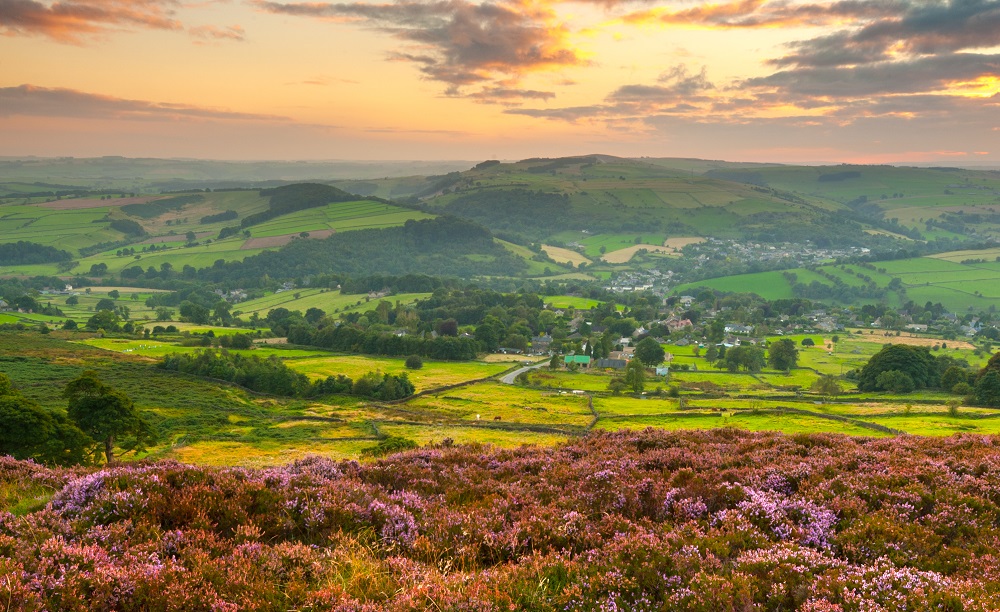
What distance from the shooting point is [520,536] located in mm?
9141

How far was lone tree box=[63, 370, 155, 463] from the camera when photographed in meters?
32.4

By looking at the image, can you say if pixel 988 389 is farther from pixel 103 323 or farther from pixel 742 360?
pixel 103 323

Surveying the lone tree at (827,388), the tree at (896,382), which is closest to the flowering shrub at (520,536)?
the lone tree at (827,388)

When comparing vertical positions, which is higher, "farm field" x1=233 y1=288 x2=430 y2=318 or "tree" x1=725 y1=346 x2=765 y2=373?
"tree" x1=725 y1=346 x2=765 y2=373

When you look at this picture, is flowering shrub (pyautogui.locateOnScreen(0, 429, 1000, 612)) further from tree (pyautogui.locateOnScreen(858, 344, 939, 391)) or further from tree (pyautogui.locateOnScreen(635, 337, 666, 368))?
tree (pyautogui.locateOnScreen(635, 337, 666, 368))

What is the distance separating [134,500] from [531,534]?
6.22 meters

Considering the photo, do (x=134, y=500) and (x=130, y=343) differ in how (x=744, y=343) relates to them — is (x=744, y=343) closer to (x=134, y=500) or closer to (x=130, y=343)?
(x=130, y=343)

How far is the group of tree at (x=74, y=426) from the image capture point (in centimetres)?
2484

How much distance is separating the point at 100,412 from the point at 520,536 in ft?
108

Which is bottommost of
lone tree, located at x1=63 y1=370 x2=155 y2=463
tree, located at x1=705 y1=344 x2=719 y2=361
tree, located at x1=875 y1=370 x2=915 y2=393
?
tree, located at x1=705 y1=344 x2=719 y2=361

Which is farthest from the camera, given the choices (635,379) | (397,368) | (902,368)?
(397,368)

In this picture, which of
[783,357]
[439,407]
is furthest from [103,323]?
[783,357]

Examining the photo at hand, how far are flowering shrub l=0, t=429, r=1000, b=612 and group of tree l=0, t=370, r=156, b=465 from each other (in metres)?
16.5

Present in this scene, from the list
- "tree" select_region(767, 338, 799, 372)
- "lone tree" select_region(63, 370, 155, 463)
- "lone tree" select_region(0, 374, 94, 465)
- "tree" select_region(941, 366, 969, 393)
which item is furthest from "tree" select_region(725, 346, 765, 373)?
"lone tree" select_region(0, 374, 94, 465)
